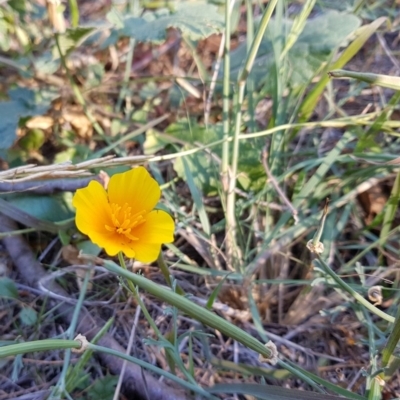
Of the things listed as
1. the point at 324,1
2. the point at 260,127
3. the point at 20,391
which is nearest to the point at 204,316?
the point at 20,391

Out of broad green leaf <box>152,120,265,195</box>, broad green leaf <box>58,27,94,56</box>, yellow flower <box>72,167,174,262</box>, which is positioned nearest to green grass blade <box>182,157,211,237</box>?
broad green leaf <box>152,120,265,195</box>

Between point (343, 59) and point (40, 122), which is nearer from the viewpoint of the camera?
point (343, 59)

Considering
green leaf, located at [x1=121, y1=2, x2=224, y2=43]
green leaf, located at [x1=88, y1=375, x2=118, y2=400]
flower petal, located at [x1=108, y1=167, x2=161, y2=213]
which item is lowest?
green leaf, located at [x1=88, y1=375, x2=118, y2=400]

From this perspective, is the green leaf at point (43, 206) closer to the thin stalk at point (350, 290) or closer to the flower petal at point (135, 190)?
the flower petal at point (135, 190)

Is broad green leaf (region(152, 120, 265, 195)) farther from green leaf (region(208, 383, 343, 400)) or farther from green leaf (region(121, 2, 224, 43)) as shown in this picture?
green leaf (region(208, 383, 343, 400))

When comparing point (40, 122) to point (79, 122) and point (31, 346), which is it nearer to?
point (79, 122)

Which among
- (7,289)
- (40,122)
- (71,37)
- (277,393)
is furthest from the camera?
(40,122)

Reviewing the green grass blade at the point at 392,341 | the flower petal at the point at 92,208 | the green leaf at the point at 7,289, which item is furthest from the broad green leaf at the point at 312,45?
the green leaf at the point at 7,289

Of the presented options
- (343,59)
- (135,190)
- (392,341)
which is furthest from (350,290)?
(343,59)
